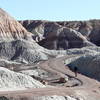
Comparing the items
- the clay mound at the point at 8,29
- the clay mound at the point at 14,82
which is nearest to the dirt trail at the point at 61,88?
the clay mound at the point at 14,82

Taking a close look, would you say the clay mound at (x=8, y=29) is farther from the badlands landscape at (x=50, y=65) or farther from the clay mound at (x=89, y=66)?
the clay mound at (x=89, y=66)

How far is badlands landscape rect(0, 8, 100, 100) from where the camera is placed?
4022 centimetres

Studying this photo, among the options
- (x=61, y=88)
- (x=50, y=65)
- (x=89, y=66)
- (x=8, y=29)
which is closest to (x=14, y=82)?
(x=61, y=88)

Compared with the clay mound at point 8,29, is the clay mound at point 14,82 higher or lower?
higher

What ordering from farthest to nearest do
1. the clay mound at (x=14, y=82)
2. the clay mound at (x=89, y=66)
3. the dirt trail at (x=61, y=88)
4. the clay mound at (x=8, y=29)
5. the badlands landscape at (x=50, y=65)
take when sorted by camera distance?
the clay mound at (x=8, y=29) < the clay mound at (x=89, y=66) < the clay mound at (x=14, y=82) < the badlands landscape at (x=50, y=65) < the dirt trail at (x=61, y=88)

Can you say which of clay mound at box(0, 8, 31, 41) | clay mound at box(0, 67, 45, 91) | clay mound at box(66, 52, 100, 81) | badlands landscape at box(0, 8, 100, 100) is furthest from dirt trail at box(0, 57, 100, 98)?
clay mound at box(0, 8, 31, 41)

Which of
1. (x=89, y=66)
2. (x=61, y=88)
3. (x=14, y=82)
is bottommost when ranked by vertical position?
(x=89, y=66)

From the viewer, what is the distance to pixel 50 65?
2970 inches

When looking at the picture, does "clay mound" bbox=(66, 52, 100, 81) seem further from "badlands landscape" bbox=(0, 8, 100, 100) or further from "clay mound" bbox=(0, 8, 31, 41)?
"clay mound" bbox=(0, 8, 31, 41)

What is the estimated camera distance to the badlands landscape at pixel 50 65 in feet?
132

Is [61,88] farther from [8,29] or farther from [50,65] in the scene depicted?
[8,29]

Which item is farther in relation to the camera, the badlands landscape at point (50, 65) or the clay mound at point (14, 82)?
the clay mound at point (14, 82)

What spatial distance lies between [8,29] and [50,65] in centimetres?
5967

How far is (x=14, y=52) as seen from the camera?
96812mm
